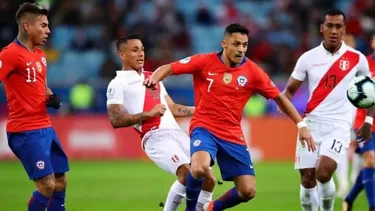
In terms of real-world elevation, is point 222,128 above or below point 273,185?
above

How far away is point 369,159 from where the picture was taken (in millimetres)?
11602

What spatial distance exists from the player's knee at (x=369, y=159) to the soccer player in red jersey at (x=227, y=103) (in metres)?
2.21

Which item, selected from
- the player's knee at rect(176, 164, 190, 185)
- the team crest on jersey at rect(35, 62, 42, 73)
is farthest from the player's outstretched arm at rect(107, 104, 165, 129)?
the team crest on jersey at rect(35, 62, 42, 73)

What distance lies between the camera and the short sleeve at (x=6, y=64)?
928cm

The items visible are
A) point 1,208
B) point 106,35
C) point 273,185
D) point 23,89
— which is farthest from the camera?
point 106,35

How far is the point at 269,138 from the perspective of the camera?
2106cm

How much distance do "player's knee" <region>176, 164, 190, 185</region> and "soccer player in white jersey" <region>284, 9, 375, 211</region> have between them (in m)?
1.44

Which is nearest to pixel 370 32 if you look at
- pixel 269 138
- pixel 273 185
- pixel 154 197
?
pixel 269 138

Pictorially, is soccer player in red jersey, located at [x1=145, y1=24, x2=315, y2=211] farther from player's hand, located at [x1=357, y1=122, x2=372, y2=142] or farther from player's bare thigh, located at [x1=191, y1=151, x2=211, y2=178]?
player's hand, located at [x1=357, y1=122, x2=372, y2=142]

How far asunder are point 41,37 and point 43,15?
26 centimetres

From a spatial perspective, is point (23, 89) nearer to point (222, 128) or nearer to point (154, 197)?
point (222, 128)

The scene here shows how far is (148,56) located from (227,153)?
1344 cm

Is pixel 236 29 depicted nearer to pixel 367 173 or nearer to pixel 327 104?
pixel 327 104

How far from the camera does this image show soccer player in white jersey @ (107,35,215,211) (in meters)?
10.0
